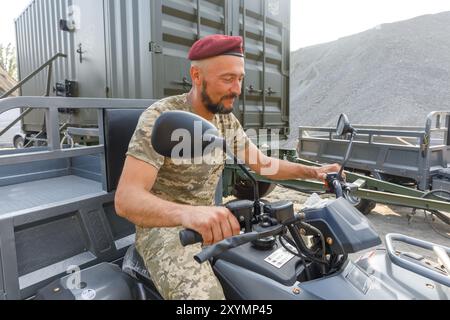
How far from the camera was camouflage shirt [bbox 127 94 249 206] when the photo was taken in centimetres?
150

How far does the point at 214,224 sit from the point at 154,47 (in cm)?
291

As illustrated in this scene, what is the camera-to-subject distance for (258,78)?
4.90 m

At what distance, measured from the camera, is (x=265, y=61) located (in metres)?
5.06

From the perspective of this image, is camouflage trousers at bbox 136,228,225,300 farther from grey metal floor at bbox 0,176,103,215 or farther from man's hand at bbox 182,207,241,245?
grey metal floor at bbox 0,176,103,215

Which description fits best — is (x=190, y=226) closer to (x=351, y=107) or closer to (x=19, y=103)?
(x=19, y=103)

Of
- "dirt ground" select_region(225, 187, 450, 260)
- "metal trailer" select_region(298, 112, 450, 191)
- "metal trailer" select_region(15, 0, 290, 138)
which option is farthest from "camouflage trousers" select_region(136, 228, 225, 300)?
"metal trailer" select_region(298, 112, 450, 191)

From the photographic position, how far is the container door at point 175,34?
3553 millimetres

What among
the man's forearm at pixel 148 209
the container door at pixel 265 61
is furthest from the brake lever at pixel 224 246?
the container door at pixel 265 61

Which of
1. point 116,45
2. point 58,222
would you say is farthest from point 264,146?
point 58,222

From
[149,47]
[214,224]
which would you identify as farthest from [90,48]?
[214,224]

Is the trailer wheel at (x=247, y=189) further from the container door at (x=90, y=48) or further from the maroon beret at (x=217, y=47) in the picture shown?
the maroon beret at (x=217, y=47)

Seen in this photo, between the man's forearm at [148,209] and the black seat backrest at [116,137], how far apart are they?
521 mm

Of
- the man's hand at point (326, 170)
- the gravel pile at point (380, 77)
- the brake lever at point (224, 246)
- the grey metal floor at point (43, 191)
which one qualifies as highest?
the gravel pile at point (380, 77)

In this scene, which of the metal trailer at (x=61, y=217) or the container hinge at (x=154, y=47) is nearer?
the metal trailer at (x=61, y=217)
